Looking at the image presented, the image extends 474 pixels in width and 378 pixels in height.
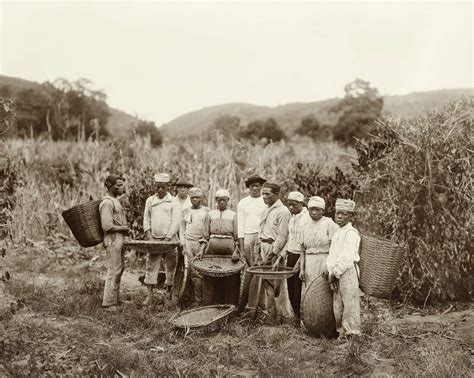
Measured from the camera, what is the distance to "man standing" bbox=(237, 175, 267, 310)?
304 inches

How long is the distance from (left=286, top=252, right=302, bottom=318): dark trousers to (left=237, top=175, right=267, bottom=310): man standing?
611 millimetres

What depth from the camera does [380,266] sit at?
21.1 feet

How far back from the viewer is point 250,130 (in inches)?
1351

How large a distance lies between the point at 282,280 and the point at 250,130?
2756 centimetres

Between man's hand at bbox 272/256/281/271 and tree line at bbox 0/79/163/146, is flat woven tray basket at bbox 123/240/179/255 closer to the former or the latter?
man's hand at bbox 272/256/281/271

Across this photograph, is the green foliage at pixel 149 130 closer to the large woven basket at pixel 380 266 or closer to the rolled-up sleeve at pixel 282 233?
the rolled-up sleeve at pixel 282 233

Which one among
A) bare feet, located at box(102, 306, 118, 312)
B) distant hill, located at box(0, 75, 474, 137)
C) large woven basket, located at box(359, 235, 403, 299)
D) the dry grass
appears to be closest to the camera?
large woven basket, located at box(359, 235, 403, 299)

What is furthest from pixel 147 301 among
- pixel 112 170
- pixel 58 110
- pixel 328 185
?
pixel 58 110

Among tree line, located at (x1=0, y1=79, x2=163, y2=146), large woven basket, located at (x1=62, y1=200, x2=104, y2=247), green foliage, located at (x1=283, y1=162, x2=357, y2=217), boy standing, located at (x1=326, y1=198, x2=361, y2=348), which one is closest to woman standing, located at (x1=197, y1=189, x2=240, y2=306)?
large woven basket, located at (x1=62, y1=200, x2=104, y2=247)

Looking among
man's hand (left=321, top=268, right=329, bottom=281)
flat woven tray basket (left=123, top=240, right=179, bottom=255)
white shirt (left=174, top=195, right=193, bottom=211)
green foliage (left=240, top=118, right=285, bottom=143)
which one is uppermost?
green foliage (left=240, top=118, right=285, bottom=143)

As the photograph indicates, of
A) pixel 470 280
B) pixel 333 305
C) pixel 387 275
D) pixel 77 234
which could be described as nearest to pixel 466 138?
pixel 470 280

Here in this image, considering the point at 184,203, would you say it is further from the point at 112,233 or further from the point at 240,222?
the point at 112,233

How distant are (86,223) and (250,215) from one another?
92.9 inches

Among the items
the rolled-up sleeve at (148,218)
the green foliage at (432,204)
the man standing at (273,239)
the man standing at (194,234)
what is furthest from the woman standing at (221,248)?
the green foliage at (432,204)
